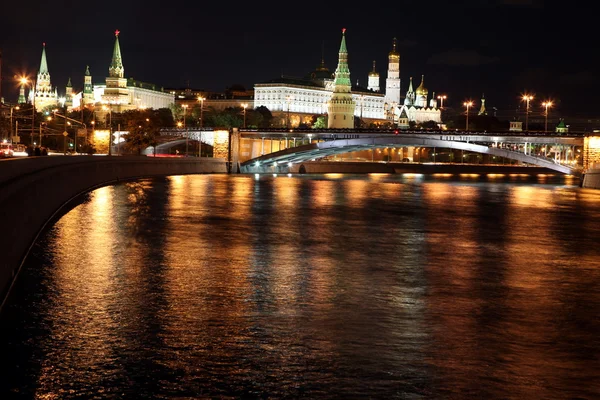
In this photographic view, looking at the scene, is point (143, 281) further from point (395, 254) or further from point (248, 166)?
point (248, 166)

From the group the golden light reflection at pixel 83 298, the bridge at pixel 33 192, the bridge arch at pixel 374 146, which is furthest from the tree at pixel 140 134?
the golden light reflection at pixel 83 298

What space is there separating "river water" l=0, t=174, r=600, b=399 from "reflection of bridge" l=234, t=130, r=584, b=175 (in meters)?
64.5

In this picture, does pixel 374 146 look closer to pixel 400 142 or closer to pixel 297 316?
pixel 400 142

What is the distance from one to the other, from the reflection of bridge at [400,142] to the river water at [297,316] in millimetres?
64456

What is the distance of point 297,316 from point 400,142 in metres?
81.3

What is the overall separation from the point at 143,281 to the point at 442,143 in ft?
251

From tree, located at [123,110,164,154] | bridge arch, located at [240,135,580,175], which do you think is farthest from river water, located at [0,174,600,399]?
tree, located at [123,110,164,154]

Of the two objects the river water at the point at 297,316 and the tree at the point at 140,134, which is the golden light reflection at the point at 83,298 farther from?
the tree at the point at 140,134

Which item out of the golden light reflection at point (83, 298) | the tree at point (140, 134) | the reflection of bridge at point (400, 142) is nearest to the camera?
the golden light reflection at point (83, 298)

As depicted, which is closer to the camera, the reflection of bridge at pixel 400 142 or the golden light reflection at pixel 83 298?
the golden light reflection at pixel 83 298

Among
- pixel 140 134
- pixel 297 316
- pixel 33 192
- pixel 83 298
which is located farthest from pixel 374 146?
pixel 297 316

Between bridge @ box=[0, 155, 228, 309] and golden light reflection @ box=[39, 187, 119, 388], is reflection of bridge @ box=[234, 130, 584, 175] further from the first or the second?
golden light reflection @ box=[39, 187, 119, 388]

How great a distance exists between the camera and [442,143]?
295 ft

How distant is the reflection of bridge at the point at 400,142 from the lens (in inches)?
3484
